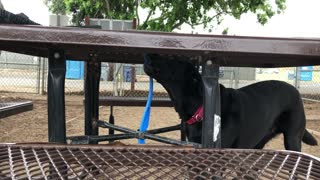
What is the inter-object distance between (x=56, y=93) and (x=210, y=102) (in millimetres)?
635

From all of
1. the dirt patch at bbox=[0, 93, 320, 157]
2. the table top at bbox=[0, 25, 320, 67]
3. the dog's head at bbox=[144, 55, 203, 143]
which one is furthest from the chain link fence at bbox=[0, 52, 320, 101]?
the table top at bbox=[0, 25, 320, 67]

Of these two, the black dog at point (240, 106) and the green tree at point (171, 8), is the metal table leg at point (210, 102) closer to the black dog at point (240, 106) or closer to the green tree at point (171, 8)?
the black dog at point (240, 106)

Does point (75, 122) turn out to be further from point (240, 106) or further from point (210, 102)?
point (210, 102)

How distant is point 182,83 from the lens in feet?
8.95

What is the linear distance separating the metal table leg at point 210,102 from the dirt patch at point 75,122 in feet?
9.94

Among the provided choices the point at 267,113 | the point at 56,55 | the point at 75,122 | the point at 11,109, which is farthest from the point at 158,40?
the point at 75,122

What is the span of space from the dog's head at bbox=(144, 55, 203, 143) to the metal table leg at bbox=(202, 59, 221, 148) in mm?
770

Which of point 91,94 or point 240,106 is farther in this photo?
point 91,94

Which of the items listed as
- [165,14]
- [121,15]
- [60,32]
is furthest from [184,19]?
[60,32]

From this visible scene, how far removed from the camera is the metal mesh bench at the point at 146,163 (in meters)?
1.18

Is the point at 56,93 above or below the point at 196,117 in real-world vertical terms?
above

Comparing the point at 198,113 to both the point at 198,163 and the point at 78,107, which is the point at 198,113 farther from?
the point at 78,107

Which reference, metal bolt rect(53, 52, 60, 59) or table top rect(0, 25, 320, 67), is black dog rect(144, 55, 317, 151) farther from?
table top rect(0, 25, 320, 67)

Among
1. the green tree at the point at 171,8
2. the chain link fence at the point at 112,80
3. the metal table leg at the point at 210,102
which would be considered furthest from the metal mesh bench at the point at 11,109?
the green tree at the point at 171,8
